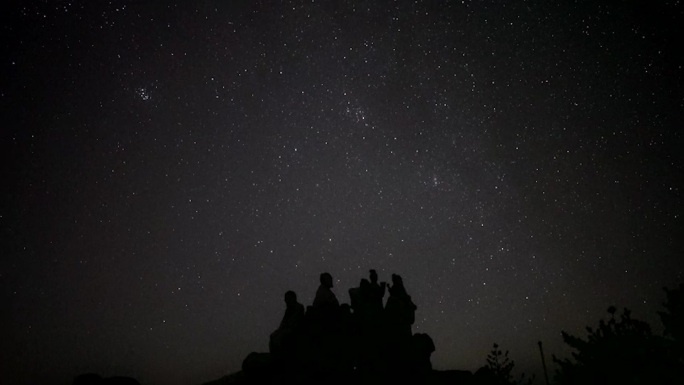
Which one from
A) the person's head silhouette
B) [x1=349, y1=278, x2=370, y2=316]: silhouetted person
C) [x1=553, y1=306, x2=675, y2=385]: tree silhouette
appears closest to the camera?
[x1=553, y1=306, x2=675, y2=385]: tree silhouette

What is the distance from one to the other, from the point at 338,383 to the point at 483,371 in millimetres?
5643

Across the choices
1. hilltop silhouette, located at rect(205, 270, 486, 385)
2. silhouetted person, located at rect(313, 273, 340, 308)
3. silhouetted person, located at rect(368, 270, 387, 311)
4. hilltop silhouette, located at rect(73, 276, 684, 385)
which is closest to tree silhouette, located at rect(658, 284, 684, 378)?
hilltop silhouette, located at rect(73, 276, 684, 385)

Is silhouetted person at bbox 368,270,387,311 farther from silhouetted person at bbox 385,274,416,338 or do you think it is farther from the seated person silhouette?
the seated person silhouette

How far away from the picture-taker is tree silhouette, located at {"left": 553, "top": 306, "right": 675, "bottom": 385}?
30.1 ft

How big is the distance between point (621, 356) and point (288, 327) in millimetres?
9302

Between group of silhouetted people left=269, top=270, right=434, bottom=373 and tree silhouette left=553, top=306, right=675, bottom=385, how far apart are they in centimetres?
456

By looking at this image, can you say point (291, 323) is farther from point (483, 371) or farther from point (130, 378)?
point (483, 371)

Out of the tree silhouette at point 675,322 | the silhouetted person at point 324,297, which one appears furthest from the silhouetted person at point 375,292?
the tree silhouette at point 675,322

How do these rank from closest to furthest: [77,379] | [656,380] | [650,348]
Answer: [77,379]
[656,380]
[650,348]

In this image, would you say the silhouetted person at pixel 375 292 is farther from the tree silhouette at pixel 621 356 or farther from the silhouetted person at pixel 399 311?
the tree silhouette at pixel 621 356

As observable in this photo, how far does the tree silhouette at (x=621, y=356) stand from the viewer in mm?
9180

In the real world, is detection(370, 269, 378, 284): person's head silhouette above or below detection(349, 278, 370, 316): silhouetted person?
above

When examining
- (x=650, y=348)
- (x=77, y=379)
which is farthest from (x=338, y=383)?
(x=650, y=348)

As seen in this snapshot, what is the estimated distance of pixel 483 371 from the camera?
502 inches
